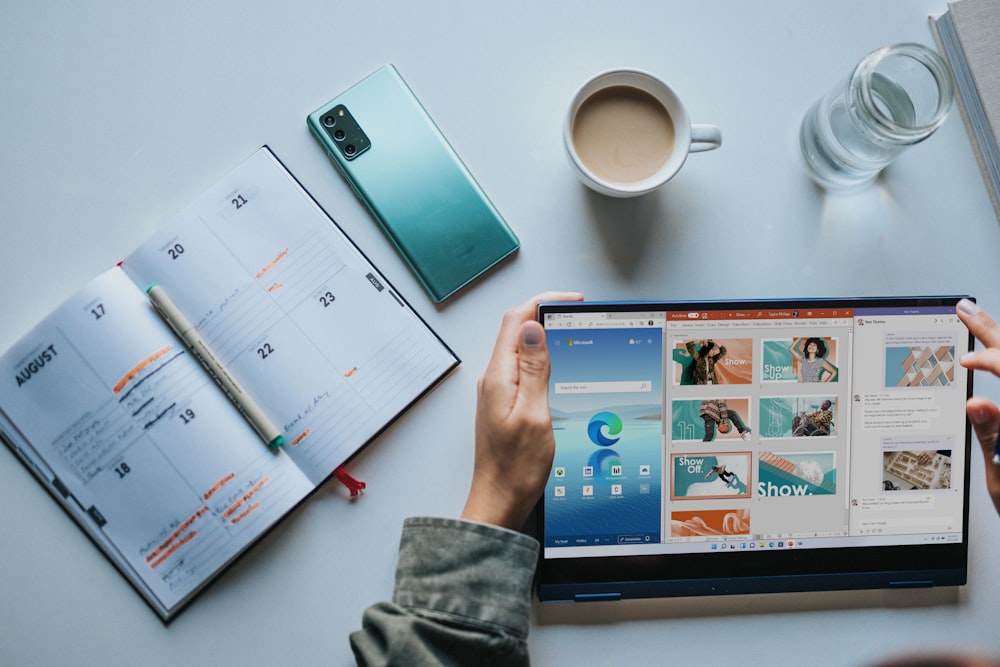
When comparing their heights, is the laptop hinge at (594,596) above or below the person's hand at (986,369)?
below

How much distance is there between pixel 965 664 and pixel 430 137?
2.72ft

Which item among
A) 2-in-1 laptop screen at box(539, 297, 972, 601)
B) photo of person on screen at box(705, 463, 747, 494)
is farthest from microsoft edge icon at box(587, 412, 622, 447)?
photo of person on screen at box(705, 463, 747, 494)

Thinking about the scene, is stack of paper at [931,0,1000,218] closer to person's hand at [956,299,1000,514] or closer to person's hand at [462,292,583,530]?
person's hand at [956,299,1000,514]

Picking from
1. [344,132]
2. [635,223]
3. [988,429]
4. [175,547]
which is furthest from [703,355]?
[175,547]

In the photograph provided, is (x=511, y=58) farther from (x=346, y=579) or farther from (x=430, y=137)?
(x=346, y=579)

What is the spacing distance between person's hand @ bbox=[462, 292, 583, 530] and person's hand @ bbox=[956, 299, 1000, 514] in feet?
1.31

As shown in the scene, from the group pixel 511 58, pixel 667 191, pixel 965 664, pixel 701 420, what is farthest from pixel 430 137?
pixel 965 664

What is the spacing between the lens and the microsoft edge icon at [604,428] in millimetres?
704

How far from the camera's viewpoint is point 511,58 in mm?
772

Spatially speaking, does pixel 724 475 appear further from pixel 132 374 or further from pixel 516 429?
pixel 132 374

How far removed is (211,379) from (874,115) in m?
0.71

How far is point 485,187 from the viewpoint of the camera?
765 millimetres

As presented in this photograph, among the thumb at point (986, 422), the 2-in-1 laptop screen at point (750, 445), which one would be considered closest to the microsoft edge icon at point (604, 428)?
the 2-in-1 laptop screen at point (750, 445)

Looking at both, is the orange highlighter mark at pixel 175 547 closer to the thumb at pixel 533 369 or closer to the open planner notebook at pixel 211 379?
the open planner notebook at pixel 211 379
